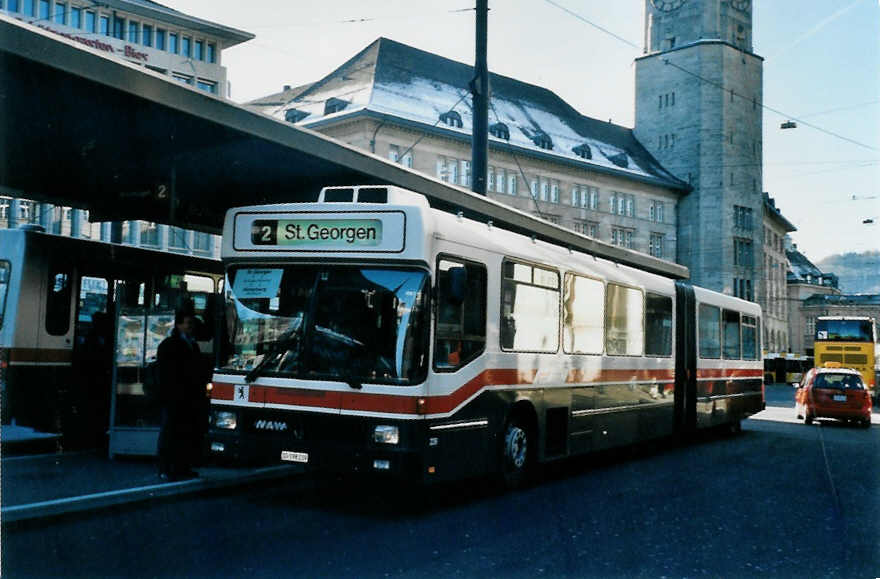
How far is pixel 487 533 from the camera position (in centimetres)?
866

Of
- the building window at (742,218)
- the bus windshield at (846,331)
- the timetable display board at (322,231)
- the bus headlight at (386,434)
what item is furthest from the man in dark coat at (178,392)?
the building window at (742,218)

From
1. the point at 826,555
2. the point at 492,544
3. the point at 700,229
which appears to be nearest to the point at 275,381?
the point at 492,544

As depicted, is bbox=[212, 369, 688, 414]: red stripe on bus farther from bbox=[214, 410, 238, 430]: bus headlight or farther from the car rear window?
the car rear window

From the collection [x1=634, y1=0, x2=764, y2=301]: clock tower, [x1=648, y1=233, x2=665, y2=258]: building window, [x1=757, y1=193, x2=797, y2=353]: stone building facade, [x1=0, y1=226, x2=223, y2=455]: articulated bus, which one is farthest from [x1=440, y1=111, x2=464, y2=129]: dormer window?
[x1=0, y1=226, x2=223, y2=455]: articulated bus

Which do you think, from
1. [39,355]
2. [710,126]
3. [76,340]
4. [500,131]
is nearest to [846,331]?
[500,131]

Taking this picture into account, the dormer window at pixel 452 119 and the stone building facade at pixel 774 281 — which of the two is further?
the stone building facade at pixel 774 281

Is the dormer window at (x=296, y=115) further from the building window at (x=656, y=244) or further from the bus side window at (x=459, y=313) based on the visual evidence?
the bus side window at (x=459, y=313)

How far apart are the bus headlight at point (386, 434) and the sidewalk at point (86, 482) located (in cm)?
223

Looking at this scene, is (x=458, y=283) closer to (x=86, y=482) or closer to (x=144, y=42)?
(x=86, y=482)

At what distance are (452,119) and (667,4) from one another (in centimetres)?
3390

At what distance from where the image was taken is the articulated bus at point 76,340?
1256cm

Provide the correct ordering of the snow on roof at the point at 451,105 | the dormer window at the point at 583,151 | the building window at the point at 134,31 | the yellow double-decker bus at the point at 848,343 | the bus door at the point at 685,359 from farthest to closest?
the dormer window at the point at 583,151, the building window at the point at 134,31, the snow on roof at the point at 451,105, the yellow double-decker bus at the point at 848,343, the bus door at the point at 685,359

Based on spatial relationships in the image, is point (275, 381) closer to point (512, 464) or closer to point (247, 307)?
point (247, 307)

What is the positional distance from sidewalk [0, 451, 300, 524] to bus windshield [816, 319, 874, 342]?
1515 inches
